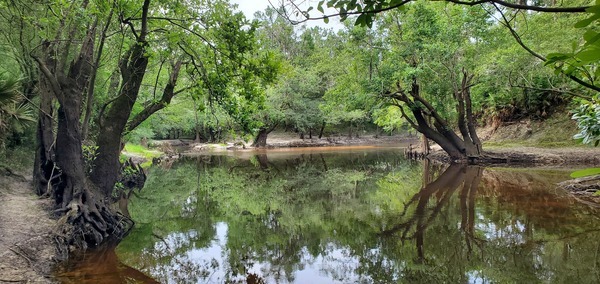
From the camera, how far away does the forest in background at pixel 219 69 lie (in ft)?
21.5

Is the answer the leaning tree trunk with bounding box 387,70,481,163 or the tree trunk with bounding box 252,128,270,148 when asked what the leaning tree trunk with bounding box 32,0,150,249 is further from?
the tree trunk with bounding box 252,128,270,148

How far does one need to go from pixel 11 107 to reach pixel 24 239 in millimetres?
4770

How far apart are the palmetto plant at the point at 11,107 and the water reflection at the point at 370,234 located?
413 centimetres

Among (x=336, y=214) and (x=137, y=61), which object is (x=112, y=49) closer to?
(x=137, y=61)

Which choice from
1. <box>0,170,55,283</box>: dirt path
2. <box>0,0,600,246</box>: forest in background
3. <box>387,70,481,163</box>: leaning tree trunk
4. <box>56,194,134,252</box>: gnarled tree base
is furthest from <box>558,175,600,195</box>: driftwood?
<box>0,170,55,283</box>: dirt path

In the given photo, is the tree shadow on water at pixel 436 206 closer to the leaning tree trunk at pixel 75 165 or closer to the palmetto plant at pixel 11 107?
the leaning tree trunk at pixel 75 165

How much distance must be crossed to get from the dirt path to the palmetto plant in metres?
1.84

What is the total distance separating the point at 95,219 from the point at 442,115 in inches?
753

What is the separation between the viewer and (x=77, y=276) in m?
5.69

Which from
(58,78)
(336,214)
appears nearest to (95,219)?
(58,78)

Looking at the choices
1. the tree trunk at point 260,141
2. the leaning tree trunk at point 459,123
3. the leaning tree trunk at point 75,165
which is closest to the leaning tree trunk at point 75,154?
the leaning tree trunk at point 75,165

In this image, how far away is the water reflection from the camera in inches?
235

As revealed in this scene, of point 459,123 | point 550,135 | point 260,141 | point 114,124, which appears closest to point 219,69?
point 114,124

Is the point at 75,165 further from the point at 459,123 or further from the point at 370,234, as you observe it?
the point at 459,123
